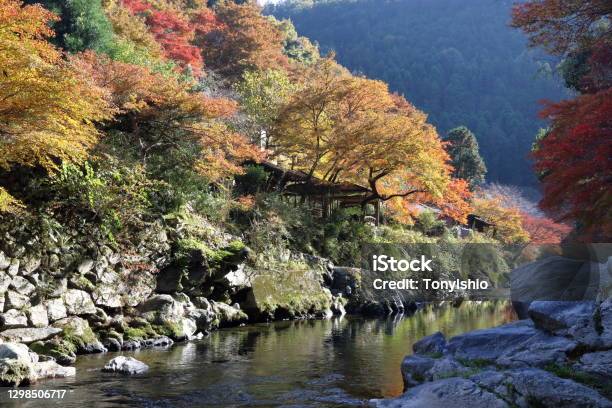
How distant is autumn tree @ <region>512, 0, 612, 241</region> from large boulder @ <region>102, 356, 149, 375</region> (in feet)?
26.6

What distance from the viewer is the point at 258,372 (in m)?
10.4

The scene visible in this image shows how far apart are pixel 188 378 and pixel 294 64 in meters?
33.2

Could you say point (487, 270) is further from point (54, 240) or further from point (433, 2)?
point (433, 2)

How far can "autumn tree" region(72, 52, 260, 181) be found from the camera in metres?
16.0

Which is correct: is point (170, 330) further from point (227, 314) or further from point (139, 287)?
point (227, 314)

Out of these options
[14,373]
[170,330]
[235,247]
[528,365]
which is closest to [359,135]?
[235,247]

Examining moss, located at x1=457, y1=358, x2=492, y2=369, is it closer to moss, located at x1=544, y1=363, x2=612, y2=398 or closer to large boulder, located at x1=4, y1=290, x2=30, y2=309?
moss, located at x1=544, y1=363, x2=612, y2=398

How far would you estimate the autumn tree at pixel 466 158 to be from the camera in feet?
135

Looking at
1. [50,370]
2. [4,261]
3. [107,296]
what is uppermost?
[4,261]

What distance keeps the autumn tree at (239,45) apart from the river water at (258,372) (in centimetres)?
2172

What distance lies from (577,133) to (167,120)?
1165 cm

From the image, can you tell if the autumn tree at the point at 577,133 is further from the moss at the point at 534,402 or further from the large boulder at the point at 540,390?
the moss at the point at 534,402

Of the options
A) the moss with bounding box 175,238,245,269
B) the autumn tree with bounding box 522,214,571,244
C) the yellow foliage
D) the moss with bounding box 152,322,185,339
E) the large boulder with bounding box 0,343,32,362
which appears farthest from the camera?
the autumn tree with bounding box 522,214,571,244

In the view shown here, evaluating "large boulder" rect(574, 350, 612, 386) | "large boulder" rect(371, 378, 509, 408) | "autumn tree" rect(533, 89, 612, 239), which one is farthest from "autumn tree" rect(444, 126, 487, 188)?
"large boulder" rect(371, 378, 509, 408)
